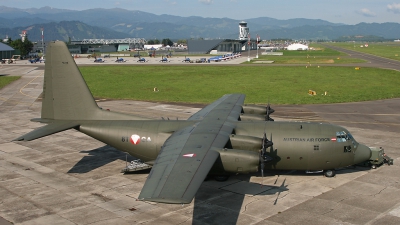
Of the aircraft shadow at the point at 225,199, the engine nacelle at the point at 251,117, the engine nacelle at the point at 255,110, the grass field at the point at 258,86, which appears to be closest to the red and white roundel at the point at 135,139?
the aircraft shadow at the point at 225,199

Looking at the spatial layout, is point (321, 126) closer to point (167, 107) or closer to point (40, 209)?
point (40, 209)

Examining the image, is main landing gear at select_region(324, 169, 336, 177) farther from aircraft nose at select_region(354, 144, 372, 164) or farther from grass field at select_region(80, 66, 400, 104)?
grass field at select_region(80, 66, 400, 104)

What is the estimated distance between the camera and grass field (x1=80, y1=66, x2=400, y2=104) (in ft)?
199

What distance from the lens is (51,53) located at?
26.8 m

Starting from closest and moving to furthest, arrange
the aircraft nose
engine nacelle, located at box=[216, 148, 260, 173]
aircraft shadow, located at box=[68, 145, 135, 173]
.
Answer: engine nacelle, located at box=[216, 148, 260, 173] < the aircraft nose < aircraft shadow, located at box=[68, 145, 135, 173]

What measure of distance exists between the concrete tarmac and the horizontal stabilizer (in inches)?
128

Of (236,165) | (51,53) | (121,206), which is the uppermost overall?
(51,53)

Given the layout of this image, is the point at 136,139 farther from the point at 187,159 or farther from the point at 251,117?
the point at 251,117

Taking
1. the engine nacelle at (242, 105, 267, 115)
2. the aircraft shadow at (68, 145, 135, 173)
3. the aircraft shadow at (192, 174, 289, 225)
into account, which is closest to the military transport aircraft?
the engine nacelle at (242, 105, 267, 115)

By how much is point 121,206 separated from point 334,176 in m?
14.6

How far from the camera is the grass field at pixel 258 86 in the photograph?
2393 inches

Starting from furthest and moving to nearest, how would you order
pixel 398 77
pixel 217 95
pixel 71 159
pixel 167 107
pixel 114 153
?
1. pixel 398 77
2. pixel 217 95
3. pixel 167 107
4. pixel 114 153
5. pixel 71 159

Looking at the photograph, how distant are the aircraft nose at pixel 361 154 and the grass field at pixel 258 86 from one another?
30.2 metres

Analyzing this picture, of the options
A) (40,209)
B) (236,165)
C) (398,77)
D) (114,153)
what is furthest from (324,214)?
(398,77)
